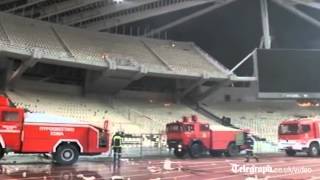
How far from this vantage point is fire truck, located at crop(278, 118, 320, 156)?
31953mm

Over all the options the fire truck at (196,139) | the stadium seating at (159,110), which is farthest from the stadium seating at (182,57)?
the fire truck at (196,139)

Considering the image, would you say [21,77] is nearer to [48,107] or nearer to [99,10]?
[48,107]

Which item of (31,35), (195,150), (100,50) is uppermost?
(31,35)

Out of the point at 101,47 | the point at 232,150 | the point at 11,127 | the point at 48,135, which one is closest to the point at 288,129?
the point at 232,150

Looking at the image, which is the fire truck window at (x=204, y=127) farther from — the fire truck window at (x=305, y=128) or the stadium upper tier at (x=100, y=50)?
the stadium upper tier at (x=100, y=50)

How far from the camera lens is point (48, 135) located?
22.3 meters

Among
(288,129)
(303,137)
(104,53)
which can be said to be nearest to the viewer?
(303,137)

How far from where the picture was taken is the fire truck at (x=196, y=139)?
3006cm

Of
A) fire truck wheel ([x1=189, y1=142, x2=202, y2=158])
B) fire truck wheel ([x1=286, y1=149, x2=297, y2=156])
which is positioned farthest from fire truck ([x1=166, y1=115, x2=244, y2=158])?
fire truck wheel ([x1=286, y1=149, x2=297, y2=156])

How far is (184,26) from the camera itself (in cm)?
5834

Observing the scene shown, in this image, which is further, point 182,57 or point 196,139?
point 182,57

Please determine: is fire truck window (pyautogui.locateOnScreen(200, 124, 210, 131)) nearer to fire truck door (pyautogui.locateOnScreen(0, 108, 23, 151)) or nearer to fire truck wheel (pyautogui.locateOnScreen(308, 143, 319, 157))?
fire truck wheel (pyautogui.locateOnScreen(308, 143, 319, 157))

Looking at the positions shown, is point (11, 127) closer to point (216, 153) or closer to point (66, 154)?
point (66, 154)

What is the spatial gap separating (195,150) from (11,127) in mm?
12573
